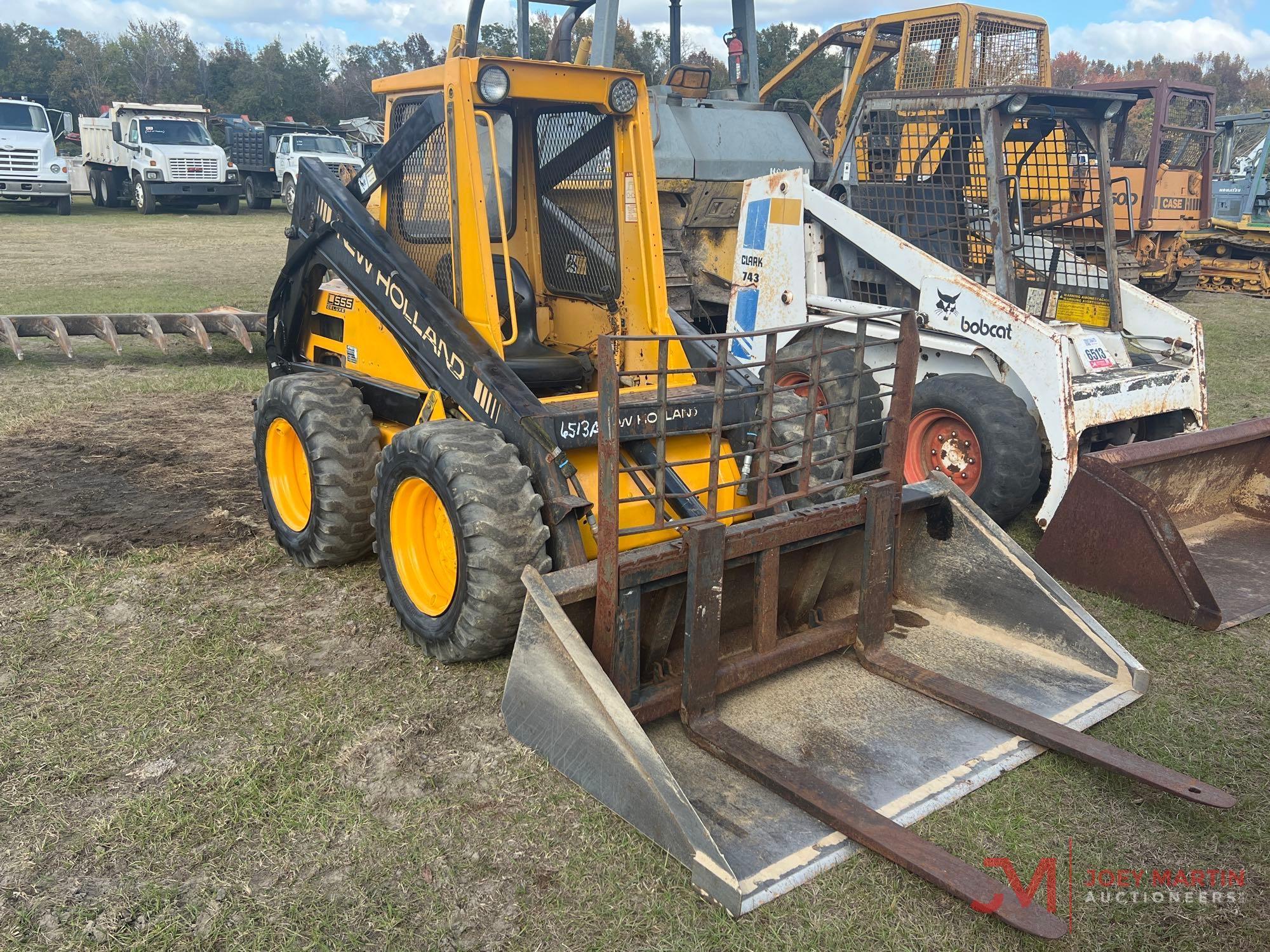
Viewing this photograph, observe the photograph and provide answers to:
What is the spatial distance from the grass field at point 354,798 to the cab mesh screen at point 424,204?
1487mm

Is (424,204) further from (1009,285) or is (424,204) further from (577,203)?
(1009,285)

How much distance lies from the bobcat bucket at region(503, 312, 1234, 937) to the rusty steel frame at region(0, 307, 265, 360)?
20.0 ft

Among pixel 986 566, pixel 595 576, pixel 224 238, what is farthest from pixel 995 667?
pixel 224 238

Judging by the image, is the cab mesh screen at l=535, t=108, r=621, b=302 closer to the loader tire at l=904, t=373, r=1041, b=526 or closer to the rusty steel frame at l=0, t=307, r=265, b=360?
the loader tire at l=904, t=373, r=1041, b=526

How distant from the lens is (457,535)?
3.78m

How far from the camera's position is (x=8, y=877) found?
9.28ft

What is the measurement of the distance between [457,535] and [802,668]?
4.54 feet

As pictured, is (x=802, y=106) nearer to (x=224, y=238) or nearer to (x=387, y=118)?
(x=387, y=118)

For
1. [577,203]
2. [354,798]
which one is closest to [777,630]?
[354,798]

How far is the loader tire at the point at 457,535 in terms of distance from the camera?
3.70 metres

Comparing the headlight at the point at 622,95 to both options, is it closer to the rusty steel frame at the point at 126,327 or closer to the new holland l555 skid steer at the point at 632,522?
the new holland l555 skid steer at the point at 632,522

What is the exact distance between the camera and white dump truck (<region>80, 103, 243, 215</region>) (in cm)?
2405

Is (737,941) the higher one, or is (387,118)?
(387,118)

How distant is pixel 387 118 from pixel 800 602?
9.55 feet
